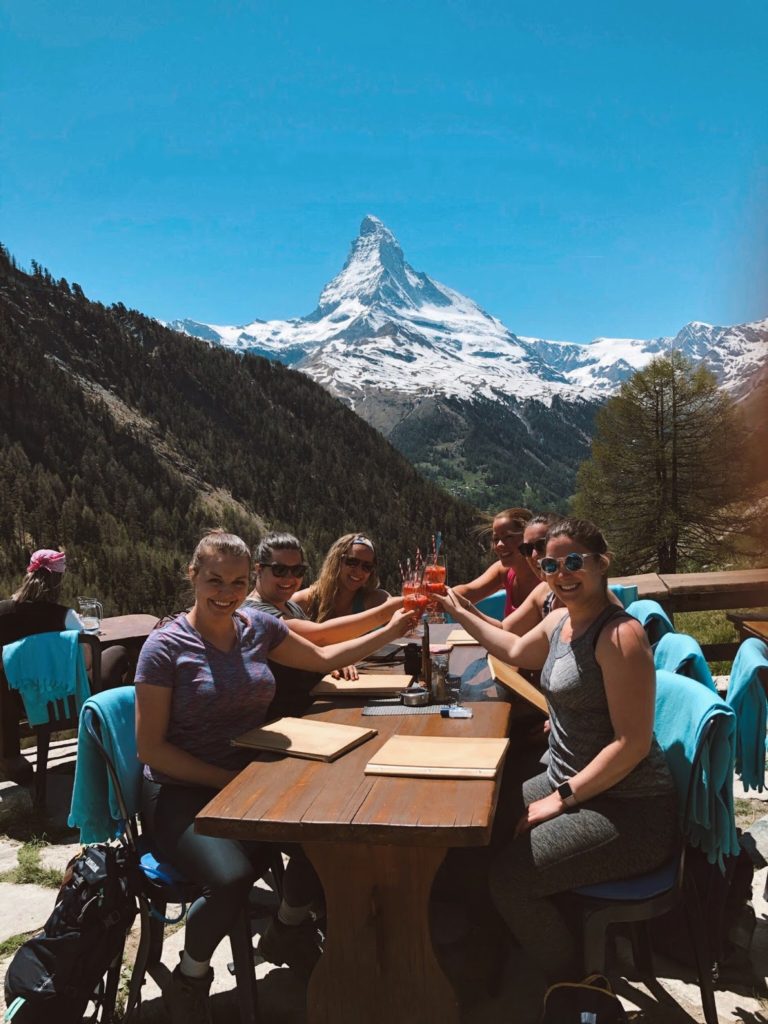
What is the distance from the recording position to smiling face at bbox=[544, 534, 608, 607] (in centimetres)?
249

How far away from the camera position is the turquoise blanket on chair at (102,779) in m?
2.62

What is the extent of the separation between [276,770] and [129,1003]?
927 mm

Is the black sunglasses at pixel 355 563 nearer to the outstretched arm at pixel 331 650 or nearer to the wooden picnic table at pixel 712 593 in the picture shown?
the outstretched arm at pixel 331 650

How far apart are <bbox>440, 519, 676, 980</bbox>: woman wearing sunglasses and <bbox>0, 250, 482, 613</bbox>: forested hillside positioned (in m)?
24.4

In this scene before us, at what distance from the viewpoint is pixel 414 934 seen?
223 cm

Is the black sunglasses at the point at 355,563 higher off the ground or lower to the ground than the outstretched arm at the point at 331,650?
higher

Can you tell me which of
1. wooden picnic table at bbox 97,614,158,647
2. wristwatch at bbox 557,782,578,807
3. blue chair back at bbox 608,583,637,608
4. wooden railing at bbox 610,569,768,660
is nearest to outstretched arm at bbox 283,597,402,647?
wristwatch at bbox 557,782,578,807

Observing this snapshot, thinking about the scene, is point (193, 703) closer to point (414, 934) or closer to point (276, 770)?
point (276, 770)

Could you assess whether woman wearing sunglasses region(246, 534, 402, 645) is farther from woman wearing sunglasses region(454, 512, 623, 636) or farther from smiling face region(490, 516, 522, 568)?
smiling face region(490, 516, 522, 568)

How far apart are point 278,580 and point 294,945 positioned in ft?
4.88

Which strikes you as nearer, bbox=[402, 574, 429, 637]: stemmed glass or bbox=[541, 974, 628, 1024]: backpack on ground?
bbox=[541, 974, 628, 1024]: backpack on ground

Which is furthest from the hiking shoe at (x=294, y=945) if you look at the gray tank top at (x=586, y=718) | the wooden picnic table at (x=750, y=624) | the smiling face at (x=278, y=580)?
the wooden picnic table at (x=750, y=624)

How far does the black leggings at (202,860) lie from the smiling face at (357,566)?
1829mm

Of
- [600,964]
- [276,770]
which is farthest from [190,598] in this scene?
[600,964]
